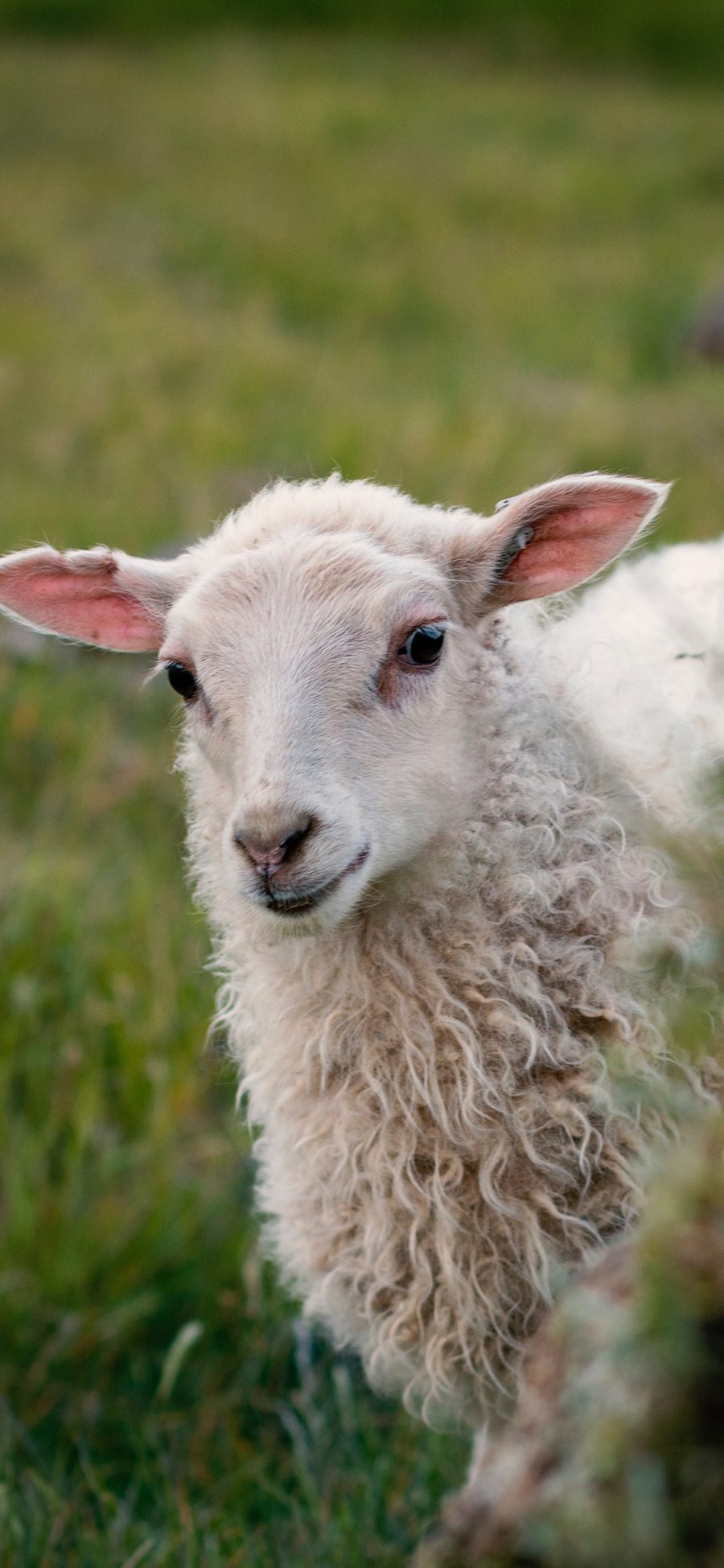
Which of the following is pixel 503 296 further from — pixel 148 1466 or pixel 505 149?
pixel 148 1466

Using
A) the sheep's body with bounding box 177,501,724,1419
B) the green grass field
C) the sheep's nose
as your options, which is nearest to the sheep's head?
the sheep's nose

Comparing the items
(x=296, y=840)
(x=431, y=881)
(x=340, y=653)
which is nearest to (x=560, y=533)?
(x=340, y=653)

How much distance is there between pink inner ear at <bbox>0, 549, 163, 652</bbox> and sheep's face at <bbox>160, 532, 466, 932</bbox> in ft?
0.95

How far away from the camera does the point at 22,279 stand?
11094 millimetres

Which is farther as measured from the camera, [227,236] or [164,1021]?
[227,236]

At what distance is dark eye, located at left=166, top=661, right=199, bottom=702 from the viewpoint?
2381 mm

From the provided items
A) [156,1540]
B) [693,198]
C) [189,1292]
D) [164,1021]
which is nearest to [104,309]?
[693,198]

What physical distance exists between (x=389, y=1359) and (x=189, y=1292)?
1.01 meters

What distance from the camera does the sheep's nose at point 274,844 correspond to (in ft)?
6.52

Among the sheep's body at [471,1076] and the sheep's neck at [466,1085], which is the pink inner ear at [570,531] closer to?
the sheep's body at [471,1076]

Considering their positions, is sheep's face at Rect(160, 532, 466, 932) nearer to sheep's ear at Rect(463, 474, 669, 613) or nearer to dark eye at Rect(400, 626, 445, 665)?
dark eye at Rect(400, 626, 445, 665)

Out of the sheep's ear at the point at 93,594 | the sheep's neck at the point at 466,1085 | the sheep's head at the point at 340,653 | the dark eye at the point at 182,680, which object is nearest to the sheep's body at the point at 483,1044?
the sheep's neck at the point at 466,1085

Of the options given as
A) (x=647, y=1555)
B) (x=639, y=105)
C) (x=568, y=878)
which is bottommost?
(x=647, y=1555)

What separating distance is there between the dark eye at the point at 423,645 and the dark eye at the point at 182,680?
355mm
